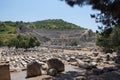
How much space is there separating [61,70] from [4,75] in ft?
Result: 16.1

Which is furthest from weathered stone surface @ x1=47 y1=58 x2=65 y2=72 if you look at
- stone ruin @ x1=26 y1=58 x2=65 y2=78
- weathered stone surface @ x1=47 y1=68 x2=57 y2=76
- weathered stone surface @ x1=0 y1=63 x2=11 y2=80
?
weathered stone surface @ x1=0 y1=63 x2=11 y2=80

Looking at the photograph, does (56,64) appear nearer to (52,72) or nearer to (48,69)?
(48,69)

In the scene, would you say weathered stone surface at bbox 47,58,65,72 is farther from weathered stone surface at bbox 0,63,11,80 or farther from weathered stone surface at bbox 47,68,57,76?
weathered stone surface at bbox 0,63,11,80

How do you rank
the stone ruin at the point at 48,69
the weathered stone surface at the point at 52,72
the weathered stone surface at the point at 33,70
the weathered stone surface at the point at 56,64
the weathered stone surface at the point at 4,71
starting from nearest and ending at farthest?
the weathered stone surface at the point at 4,71, the weathered stone surface at the point at 52,72, the stone ruin at the point at 48,69, the weathered stone surface at the point at 33,70, the weathered stone surface at the point at 56,64

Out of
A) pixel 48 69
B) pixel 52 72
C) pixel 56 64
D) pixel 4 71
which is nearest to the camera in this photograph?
pixel 4 71

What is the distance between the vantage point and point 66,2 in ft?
49.9

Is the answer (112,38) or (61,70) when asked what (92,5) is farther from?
(112,38)

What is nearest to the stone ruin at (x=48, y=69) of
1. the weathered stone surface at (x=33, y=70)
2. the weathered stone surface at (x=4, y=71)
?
the weathered stone surface at (x=33, y=70)

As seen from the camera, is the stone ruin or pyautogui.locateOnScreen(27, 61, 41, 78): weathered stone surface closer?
the stone ruin

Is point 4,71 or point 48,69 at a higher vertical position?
point 4,71

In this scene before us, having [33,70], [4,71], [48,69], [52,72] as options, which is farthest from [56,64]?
[4,71]

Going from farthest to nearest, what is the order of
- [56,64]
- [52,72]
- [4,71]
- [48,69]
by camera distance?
1. [56,64]
2. [48,69]
3. [52,72]
4. [4,71]

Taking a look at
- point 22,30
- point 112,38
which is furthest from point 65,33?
point 112,38

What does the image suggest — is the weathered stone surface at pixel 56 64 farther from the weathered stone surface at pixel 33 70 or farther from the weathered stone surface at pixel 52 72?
the weathered stone surface at pixel 33 70
